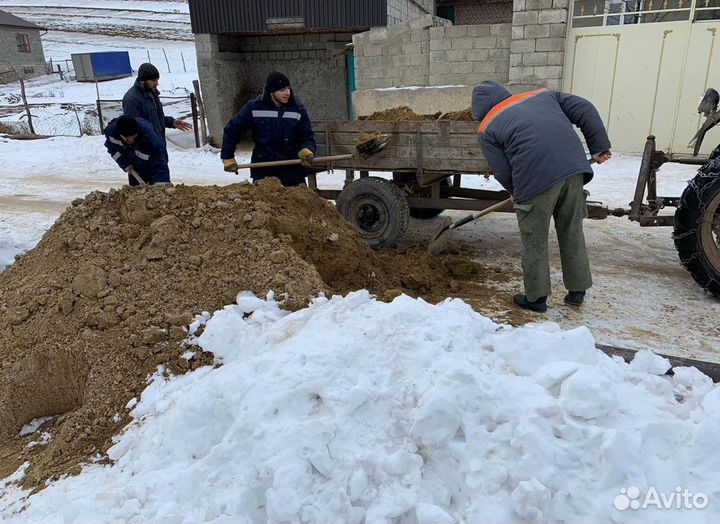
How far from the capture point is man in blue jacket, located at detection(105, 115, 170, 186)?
4965 millimetres

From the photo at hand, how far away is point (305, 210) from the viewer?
4.20 m

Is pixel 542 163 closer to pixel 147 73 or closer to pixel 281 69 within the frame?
pixel 147 73

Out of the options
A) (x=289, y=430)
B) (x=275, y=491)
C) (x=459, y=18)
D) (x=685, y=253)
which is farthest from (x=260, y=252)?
(x=459, y=18)

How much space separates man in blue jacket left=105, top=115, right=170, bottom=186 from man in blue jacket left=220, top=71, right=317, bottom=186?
631 millimetres

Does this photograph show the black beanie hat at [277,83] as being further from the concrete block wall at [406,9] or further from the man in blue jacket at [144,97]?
the concrete block wall at [406,9]

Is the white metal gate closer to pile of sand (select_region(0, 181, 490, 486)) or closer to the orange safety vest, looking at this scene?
the orange safety vest

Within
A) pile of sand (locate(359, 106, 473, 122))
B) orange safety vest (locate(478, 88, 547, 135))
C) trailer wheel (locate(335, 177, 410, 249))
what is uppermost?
orange safety vest (locate(478, 88, 547, 135))

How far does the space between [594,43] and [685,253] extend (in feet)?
20.6

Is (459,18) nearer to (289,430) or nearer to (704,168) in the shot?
(704,168)

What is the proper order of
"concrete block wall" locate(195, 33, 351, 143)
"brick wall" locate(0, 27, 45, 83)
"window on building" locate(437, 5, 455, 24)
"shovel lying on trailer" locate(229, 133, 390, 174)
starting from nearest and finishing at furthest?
"shovel lying on trailer" locate(229, 133, 390, 174) < "concrete block wall" locate(195, 33, 351, 143) < "window on building" locate(437, 5, 455, 24) < "brick wall" locate(0, 27, 45, 83)

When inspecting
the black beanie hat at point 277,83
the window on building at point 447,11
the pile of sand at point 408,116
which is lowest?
the pile of sand at point 408,116

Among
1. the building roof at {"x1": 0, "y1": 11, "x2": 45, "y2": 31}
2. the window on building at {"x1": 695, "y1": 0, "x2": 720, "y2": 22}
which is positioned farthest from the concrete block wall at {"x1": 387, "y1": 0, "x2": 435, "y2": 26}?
the building roof at {"x1": 0, "y1": 11, "x2": 45, "y2": 31}

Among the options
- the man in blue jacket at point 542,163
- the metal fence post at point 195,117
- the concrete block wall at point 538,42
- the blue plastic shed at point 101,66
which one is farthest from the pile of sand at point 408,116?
the blue plastic shed at point 101,66

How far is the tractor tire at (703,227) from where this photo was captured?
4.04 meters
